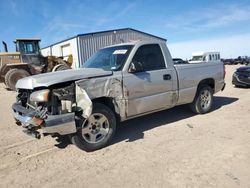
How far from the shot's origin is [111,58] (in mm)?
5340

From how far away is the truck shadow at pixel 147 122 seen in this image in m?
5.25

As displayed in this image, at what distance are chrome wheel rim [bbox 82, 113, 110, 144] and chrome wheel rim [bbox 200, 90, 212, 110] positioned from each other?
10.7ft

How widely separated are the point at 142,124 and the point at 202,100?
194 centimetres

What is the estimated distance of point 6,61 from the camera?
53.4 feet

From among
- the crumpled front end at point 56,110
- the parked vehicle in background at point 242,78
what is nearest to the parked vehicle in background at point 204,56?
the parked vehicle in background at point 242,78

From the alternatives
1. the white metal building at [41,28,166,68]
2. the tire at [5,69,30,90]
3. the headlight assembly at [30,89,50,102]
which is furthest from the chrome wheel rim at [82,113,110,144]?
the white metal building at [41,28,166,68]

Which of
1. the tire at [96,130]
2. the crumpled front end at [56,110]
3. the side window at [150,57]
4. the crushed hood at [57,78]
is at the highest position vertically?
the side window at [150,57]

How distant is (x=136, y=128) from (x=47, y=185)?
2752 mm

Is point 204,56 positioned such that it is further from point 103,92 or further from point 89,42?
point 103,92

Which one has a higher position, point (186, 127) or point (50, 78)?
point (50, 78)

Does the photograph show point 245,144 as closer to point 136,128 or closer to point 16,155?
point 136,128

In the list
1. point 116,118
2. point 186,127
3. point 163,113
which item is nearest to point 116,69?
point 116,118

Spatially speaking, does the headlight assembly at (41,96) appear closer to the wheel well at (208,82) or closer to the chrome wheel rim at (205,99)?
the wheel well at (208,82)

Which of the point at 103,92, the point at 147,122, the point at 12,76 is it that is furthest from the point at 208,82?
the point at 12,76
